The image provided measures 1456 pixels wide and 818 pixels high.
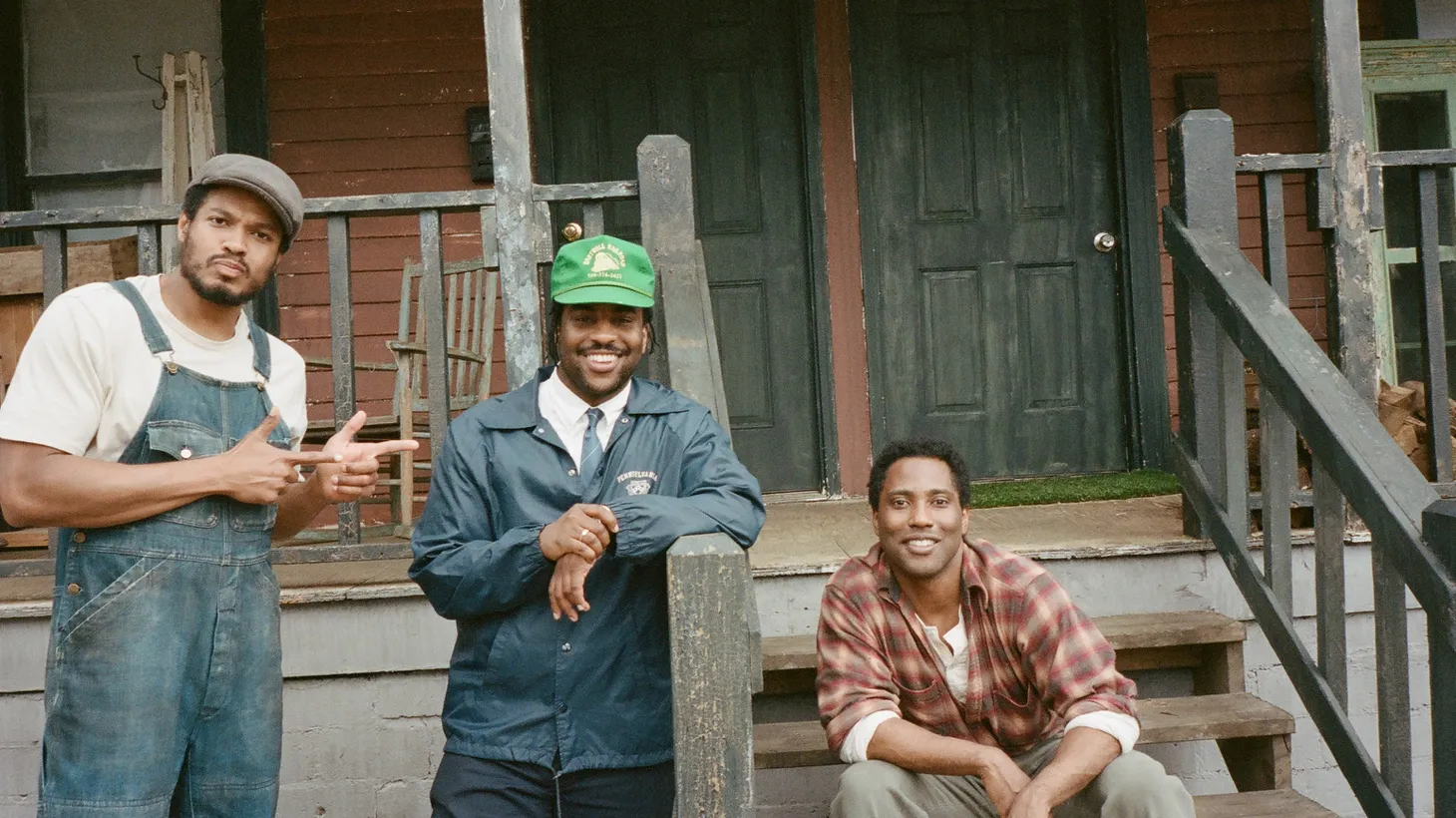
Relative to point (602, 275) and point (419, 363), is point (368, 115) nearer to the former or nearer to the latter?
point (419, 363)

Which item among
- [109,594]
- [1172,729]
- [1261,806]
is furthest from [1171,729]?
[109,594]

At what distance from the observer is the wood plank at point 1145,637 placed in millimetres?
3098

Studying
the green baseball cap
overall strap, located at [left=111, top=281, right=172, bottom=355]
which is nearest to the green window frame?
the green baseball cap

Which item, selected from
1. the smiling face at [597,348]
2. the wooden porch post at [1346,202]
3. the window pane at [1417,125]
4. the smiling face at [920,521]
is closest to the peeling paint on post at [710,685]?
the smiling face at [597,348]

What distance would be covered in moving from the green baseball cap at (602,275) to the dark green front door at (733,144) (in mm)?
3069

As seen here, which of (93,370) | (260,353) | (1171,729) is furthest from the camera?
(1171,729)

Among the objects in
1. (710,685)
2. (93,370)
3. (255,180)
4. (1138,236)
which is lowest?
(710,685)

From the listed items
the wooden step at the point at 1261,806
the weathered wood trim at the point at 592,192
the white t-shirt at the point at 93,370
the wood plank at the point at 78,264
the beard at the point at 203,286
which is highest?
the weathered wood trim at the point at 592,192

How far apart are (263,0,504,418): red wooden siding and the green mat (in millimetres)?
2641

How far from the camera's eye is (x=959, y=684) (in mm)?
2602

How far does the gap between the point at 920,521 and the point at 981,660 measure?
327 mm

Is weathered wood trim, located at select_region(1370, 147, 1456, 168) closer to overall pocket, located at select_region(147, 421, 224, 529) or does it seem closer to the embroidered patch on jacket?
the embroidered patch on jacket

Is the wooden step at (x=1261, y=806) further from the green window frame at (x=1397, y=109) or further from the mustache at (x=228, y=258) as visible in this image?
the green window frame at (x=1397, y=109)

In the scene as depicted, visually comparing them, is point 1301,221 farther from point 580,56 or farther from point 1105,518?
point 580,56
